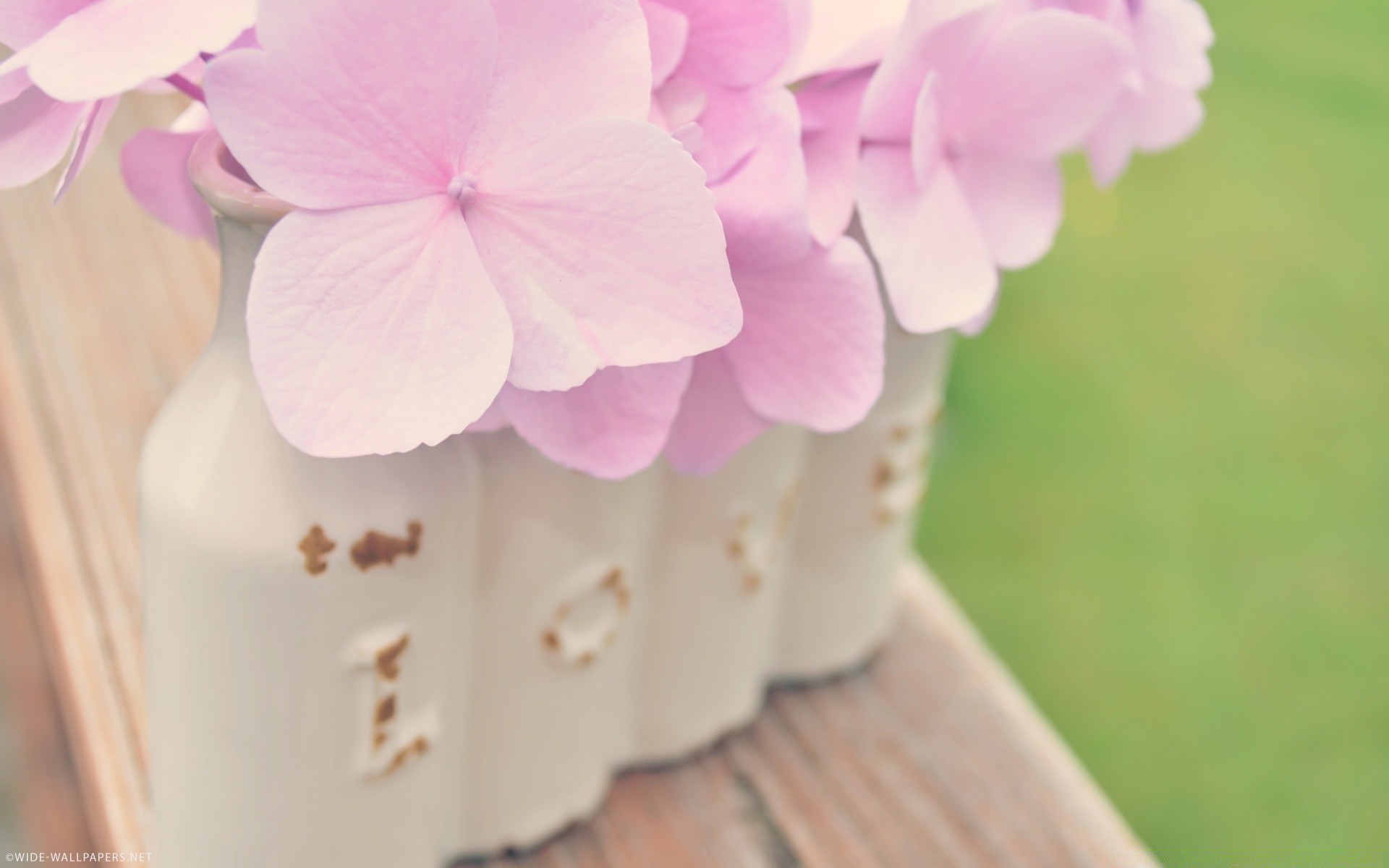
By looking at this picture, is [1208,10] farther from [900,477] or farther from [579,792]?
[579,792]

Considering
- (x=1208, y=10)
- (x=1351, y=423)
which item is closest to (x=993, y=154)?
(x=1351, y=423)

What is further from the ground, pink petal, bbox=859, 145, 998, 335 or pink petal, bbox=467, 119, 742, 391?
pink petal, bbox=467, 119, 742, 391

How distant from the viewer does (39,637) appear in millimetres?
854

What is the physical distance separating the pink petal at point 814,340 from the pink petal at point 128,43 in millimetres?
136

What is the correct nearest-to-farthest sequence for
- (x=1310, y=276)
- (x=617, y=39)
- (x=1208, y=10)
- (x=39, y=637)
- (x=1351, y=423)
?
(x=617, y=39) → (x=39, y=637) → (x=1351, y=423) → (x=1310, y=276) → (x=1208, y=10)

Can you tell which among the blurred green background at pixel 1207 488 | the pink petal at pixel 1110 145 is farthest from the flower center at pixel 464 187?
the blurred green background at pixel 1207 488

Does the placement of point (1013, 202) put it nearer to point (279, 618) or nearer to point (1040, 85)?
point (1040, 85)

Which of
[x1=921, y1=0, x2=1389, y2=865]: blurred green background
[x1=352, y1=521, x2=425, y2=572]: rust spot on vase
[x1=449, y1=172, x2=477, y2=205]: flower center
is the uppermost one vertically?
[x1=449, y1=172, x2=477, y2=205]: flower center

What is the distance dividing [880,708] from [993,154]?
0.25m

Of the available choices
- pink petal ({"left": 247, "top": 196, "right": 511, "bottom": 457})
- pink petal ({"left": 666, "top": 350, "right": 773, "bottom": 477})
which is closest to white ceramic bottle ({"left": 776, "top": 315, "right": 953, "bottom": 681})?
pink petal ({"left": 666, "top": 350, "right": 773, "bottom": 477})

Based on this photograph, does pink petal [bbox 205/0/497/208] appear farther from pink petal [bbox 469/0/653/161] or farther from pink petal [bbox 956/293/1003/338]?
pink petal [bbox 956/293/1003/338]

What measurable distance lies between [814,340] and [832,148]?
0.05 meters

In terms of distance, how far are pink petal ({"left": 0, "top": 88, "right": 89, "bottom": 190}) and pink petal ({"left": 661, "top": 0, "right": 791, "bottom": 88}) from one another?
0.14 meters

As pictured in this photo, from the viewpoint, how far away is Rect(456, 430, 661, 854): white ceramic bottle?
1.22 ft
